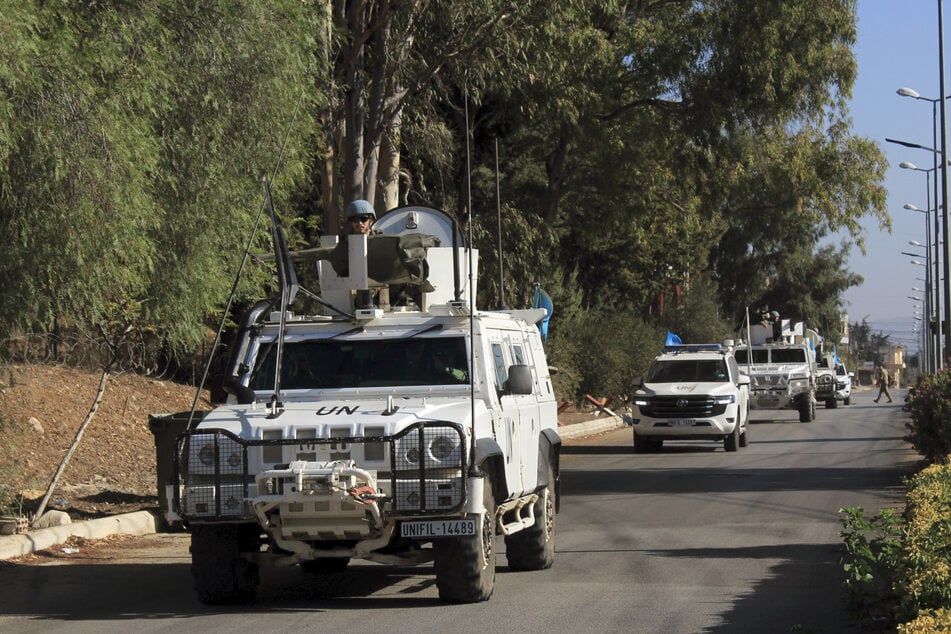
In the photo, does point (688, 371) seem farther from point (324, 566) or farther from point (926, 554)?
point (926, 554)

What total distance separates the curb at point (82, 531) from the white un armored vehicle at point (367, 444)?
9.81 feet

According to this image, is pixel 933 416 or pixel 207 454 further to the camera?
pixel 933 416

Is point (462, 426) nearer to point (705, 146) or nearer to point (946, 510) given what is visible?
point (946, 510)

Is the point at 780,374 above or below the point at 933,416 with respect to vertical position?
above

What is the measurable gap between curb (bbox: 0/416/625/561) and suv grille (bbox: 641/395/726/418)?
1379 centimetres

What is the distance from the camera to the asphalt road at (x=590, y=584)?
852cm

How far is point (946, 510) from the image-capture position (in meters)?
8.51

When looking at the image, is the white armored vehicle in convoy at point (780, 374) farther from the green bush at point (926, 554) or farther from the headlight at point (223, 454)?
the headlight at point (223, 454)

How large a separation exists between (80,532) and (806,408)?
2828 centimetres

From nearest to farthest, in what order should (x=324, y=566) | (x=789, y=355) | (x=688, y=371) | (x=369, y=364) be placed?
(x=369, y=364) → (x=324, y=566) → (x=688, y=371) → (x=789, y=355)

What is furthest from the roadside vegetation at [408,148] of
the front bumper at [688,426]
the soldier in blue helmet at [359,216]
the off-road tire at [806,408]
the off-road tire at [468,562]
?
the off-road tire at [806,408]

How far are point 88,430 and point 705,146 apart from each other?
15.9 m

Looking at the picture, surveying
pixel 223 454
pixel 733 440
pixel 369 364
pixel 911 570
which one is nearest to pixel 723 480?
pixel 733 440

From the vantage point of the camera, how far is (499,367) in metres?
10.4
